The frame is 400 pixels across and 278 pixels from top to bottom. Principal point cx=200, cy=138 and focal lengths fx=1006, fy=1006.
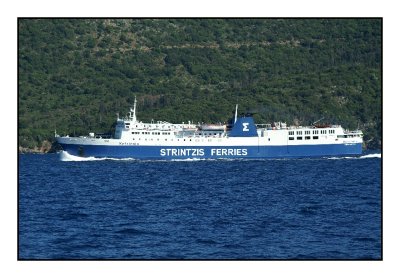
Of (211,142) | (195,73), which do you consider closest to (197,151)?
(211,142)

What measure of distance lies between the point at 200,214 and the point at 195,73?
4256 inches

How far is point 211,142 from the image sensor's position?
3780 inches

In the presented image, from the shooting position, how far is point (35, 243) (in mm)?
36688

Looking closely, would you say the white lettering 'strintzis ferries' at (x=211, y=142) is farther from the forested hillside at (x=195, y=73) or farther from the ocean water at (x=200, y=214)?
the forested hillside at (x=195, y=73)

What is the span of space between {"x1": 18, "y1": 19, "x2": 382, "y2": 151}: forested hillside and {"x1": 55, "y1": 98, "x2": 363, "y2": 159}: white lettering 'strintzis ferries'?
19.9m

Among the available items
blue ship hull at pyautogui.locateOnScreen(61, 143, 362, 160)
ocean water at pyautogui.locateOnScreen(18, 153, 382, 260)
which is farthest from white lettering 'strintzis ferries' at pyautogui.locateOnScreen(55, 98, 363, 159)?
ocean water at pyautogui.locateOnScreen(18, 153, 382, 260)

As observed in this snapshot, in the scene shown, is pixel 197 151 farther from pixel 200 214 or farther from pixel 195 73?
pixel 195 73

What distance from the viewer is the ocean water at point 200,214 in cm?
3562

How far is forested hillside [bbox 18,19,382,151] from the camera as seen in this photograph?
12438 centimetres

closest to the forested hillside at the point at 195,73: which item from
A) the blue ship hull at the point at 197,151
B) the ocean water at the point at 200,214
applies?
the blue ship hull at the point at 197,151

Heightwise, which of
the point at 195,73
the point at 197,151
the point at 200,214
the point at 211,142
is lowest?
the point at 200,214

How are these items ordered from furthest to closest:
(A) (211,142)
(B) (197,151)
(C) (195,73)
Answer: (C) (195,73), (A) (211,142), (B) (197,151)

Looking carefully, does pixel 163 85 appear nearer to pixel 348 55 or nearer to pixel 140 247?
pixel 348 55

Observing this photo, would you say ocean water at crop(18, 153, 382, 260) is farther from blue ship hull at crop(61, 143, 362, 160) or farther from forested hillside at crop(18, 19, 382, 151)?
forested hillside at crop(18, 19, 382, 151)
